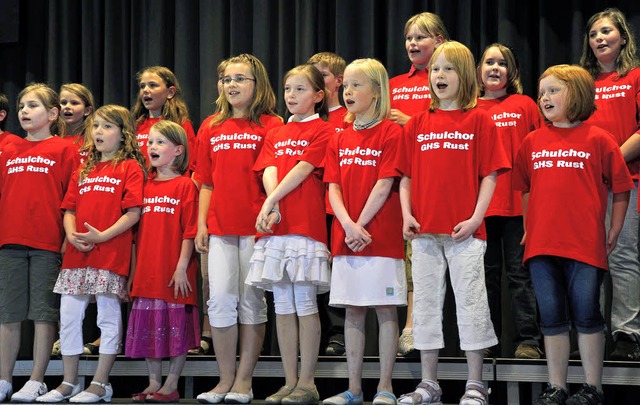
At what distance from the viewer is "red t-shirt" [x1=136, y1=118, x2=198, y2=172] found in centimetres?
477

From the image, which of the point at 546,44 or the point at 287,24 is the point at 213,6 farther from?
the point at 546,44

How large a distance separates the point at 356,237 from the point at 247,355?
0.84 meters

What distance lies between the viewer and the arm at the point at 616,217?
367 centimetres

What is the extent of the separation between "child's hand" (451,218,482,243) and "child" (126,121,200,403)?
1381mm

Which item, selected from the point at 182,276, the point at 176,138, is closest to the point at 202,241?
the point at 182,276

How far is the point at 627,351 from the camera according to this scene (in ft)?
13.2

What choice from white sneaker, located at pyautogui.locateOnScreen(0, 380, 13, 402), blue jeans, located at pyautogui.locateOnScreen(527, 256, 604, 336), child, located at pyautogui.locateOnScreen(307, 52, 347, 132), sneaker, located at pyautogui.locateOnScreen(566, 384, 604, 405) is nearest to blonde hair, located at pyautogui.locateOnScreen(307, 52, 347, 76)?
child, located at pyautogui.locateOnScreen(307, 52, 347, 132)

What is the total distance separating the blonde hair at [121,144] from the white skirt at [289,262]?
936 millimetres

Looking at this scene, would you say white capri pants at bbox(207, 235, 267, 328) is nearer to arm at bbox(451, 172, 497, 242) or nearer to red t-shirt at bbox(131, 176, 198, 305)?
red t-shirt at bbox(131, 176, 198, 305)

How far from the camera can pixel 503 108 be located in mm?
4402

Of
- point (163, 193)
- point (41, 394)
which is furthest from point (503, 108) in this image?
point (41, 394)

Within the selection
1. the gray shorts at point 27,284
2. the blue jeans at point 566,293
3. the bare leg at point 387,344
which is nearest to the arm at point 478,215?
the blue jeans at point 566,293

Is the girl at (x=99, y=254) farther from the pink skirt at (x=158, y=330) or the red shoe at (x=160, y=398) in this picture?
the red shoe at (x=160, y=398)

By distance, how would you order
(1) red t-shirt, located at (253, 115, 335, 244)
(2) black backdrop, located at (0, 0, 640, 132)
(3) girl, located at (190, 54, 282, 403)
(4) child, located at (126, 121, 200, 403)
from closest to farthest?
(1) red t-shirt, located at (253, 115, 335, 244) → (3) girl, located at (190, 54, 282, 403) → (4) child, located at (126, 121, 200, 403) → (2) black backdrop, located at (0, 0, 640, 132)
